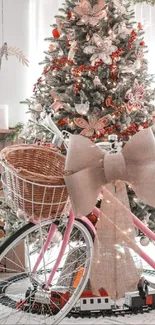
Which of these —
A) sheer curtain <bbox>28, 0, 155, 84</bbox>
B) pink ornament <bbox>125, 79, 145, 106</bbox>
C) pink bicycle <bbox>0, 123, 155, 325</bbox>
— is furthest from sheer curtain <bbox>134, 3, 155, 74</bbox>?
pink bicycle <bbox>0, 123, 155, 325</bbox>

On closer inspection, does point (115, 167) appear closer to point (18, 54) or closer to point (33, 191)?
point (33, 191)

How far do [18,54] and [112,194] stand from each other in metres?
2.81

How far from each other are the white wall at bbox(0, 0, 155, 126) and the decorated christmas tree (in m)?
1.13

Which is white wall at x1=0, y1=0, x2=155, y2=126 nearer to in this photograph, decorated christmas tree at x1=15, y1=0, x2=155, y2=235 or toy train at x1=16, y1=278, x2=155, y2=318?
decorated christmas tree at x1=15, y1=0, x2=155, y2=235

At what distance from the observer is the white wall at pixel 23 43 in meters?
4.57

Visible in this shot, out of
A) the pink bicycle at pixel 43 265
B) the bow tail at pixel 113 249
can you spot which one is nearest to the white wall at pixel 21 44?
the pink bicycle at pixel 43 265

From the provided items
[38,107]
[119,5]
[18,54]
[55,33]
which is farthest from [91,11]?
[18,54]

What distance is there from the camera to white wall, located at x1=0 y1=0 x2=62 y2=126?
457 centimetres

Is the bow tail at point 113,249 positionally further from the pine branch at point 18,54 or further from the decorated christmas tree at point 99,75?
the pine branch at point 18,54

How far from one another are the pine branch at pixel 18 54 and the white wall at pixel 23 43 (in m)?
0.04

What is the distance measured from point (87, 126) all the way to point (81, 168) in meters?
1.36

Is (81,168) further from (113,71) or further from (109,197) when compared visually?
(113,71)

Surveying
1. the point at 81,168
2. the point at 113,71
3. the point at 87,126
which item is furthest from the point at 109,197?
the point at 113,71

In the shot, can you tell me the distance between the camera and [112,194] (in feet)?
6.84
